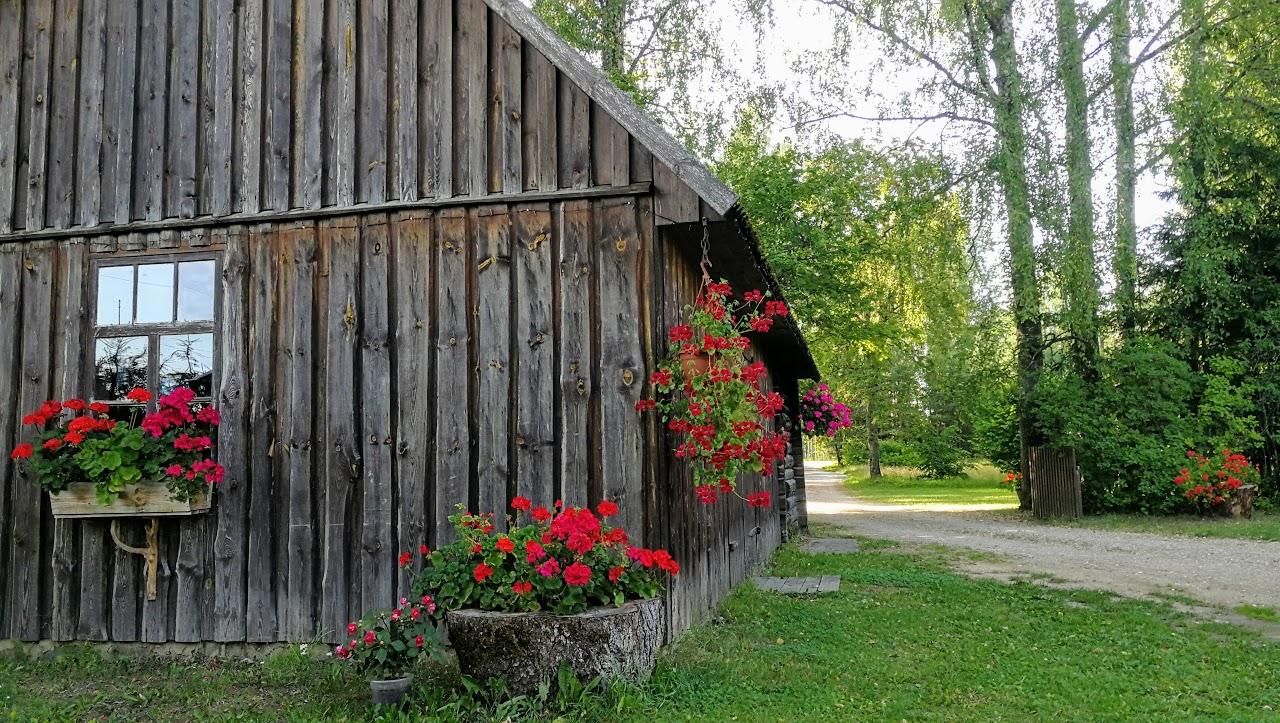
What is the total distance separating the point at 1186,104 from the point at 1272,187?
376 centimetres

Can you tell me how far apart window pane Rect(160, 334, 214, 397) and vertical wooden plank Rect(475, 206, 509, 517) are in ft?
6.55

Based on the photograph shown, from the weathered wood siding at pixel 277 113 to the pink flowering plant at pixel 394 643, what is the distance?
9.02 ft

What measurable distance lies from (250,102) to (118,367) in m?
2.10

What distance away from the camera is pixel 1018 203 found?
55.2 feet

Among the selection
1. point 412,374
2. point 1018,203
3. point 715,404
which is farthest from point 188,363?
point 1018,203

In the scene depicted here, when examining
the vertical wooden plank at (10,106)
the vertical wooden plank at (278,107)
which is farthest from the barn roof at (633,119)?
the vertical wooden plank at (10,106)

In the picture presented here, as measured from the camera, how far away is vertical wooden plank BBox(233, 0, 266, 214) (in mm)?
6676

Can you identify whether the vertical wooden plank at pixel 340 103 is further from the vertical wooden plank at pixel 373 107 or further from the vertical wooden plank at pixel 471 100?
the vertical wooden plank at pixel 471 100

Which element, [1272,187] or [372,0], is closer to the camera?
[372,0]

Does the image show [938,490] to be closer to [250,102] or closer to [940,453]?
[940,453]

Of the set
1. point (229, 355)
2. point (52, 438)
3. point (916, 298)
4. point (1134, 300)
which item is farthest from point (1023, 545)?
point (52, 438)

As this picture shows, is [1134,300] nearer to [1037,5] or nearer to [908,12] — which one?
[1037,5]

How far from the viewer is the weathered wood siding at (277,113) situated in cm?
624

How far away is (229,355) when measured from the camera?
6.56 m
